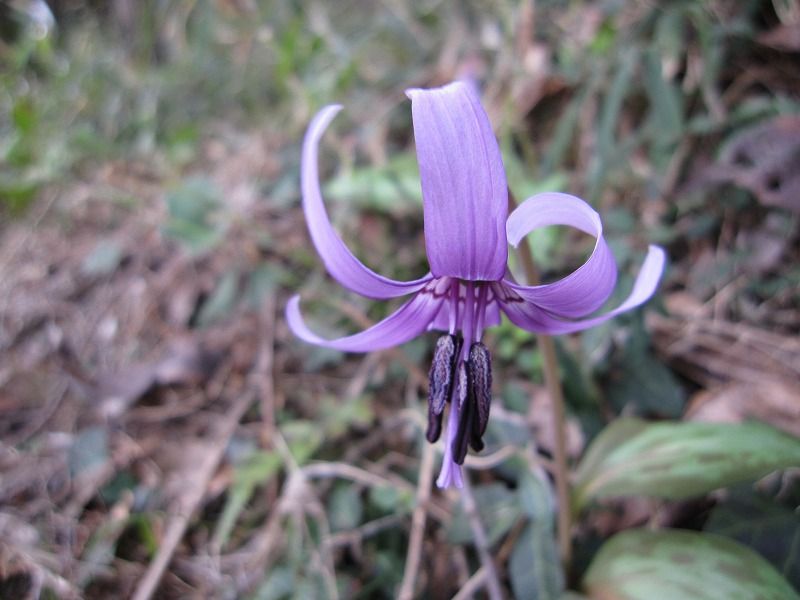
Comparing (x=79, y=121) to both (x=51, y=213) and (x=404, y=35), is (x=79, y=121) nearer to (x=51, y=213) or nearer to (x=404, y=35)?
(x=51, y=213)

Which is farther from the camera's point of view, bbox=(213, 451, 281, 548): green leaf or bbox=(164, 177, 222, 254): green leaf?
Answer: bbox=(164, 177, 222, 254): green leaf

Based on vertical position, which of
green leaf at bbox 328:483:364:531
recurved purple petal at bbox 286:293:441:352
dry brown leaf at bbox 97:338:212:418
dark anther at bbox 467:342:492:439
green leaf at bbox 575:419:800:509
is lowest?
dry brown leaf at bbox 97:338:212:418

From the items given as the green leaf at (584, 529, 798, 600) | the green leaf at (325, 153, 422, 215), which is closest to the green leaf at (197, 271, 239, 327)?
the green leaf at (325, 153, 422, 215)

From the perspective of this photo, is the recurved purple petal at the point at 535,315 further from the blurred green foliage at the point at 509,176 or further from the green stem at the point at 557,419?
the blurred green foliage at the point at 509,176

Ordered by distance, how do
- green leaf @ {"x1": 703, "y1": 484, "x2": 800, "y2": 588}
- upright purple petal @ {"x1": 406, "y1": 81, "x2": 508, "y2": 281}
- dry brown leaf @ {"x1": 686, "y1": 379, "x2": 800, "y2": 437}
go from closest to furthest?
upright purple petal @ {"x1": 406, "y1": 81, "x2": 508, "y2": 281}
green leaf @ {"x1": 703, "y1": 484, "x2": 800, "y2": 588}
dry brown leaf @ {"x1": 686, "y1": 379, "x2": 800, "y2": 437}

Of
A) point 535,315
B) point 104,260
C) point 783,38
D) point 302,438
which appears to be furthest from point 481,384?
point 104,260

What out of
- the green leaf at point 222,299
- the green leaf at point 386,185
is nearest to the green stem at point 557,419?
the green leaf at point 386,185

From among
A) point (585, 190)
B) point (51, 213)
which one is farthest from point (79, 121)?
point (585, 190)

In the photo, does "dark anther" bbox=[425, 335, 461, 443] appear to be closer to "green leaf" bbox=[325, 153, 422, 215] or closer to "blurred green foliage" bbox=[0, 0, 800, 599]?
"blurred green foliage" bbox=[0, 0, 800, 599]
